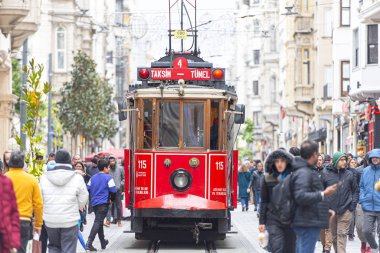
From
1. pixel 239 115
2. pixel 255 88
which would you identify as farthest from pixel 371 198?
pixel 255 88

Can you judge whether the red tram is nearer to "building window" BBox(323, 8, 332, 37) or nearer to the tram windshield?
the tram windshield

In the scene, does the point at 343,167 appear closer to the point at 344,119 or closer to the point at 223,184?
the point at 223,184

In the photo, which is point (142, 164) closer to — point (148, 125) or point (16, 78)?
point (148, 125)

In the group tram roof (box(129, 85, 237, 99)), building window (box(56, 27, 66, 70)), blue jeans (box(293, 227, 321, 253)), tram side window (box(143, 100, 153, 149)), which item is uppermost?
building window (box(56, 27, 66, 70))

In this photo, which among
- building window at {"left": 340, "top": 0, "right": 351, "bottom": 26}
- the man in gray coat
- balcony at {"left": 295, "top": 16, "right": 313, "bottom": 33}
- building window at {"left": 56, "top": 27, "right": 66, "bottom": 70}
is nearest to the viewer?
the man in gray coat

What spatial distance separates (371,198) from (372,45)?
22710 millimetres

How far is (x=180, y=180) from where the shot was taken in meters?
23.2

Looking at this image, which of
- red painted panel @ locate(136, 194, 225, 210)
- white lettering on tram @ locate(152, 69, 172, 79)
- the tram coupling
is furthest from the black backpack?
white lettering on tram @ locate(152, 69, 172, 79)

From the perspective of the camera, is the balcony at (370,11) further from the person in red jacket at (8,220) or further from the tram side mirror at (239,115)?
the person in red jacket at (8,220)

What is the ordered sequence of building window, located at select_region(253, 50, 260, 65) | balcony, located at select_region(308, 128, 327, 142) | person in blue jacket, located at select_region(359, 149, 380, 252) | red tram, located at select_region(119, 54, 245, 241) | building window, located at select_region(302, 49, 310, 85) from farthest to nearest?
building window, located at select_region(253, 50, 260, 65), building window, located at select_region(302, 49, 310, 85), balcony, located at select_region(308, 128, 327, 142), red tram, located at select_region(119, 54, 245, 241), person in blue jacket, located at select_region(359, 149, 380, 252)

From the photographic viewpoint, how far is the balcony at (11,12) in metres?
37.3

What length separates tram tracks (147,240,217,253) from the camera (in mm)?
23556

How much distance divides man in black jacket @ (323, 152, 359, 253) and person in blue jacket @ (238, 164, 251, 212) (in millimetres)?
22892

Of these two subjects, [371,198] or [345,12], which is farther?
[345,12]
